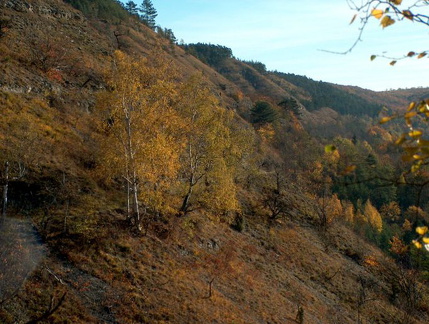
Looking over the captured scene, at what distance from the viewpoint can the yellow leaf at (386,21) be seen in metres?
2.48

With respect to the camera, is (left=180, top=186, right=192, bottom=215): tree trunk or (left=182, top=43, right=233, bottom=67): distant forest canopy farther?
(left=182, top=43, right=233, bottom=67): distant forest canopy

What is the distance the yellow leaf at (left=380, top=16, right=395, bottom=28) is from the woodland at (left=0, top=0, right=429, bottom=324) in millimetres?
20

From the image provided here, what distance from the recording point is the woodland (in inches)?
532

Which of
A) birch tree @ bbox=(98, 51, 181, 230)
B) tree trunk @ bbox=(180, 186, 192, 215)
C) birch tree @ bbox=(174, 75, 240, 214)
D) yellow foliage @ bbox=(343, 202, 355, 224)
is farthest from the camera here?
yellow foliage @ bbox=(343, 202, 355, 224)

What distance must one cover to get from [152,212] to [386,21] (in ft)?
71.9

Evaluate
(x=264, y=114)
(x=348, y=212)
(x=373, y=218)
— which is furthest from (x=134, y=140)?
(x=373, y=218)

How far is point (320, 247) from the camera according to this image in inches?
1423

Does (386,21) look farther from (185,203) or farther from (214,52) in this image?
(214,52)

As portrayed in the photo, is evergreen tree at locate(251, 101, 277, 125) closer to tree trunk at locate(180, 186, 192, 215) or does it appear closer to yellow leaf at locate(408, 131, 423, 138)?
tree trunk at locate(180, 186, 192, 215)

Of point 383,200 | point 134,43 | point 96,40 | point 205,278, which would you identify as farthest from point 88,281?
point 383,200

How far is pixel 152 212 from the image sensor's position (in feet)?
75.8

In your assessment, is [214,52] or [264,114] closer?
[264,114]

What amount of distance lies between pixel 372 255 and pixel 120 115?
3486cm

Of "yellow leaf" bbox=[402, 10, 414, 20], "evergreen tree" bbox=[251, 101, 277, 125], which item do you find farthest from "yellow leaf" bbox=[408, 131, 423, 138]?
"evergreen tree" bbox=[251, 101, 277, 125]
